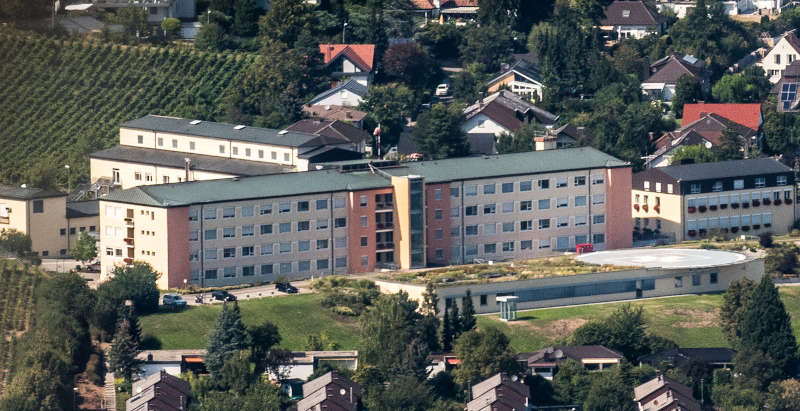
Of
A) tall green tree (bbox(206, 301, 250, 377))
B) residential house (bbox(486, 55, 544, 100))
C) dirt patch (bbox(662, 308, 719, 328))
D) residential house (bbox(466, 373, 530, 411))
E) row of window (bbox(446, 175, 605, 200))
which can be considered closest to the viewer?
residential house (bbox(466, 373, 530, 411))

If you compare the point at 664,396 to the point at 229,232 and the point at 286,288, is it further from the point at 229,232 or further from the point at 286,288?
the point at 229,232

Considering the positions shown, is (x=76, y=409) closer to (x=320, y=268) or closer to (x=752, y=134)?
(x=320, y=268)

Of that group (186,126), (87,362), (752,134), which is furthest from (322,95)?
(87,362)

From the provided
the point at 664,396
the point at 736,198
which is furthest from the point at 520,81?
the point at 664,396

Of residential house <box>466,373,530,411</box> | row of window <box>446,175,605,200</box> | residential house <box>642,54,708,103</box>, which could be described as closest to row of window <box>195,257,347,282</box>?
row of window <box>446,175,605,200</box>

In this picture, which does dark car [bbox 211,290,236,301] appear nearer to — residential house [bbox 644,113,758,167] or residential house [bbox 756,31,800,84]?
residential house [bbox 644,113,758,167]

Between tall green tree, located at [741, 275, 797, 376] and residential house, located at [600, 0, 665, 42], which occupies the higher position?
residential house, located at [600, 0, 665, 42]

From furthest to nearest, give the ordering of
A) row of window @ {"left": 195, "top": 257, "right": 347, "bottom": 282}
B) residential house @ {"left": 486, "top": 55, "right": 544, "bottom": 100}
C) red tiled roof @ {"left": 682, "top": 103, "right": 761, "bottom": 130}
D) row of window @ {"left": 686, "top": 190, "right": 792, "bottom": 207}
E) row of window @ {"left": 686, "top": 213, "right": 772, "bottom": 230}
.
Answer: residential house @ {"left": 486, "top": 55, "right": 544, "bottom": 100}, red tiled roof @ {"left": 682, "top": 103, "right": 761, "bottom": 130}, row of window @ {"left": 686, "top": 213, "right": 772, "bottom": 230}, row of window @ {"left": 686, "top": 190, "right": 792, "bottom": 207}, row of window @ {"left": 195, "top": 257, "right": 347, "bottom": 282}
